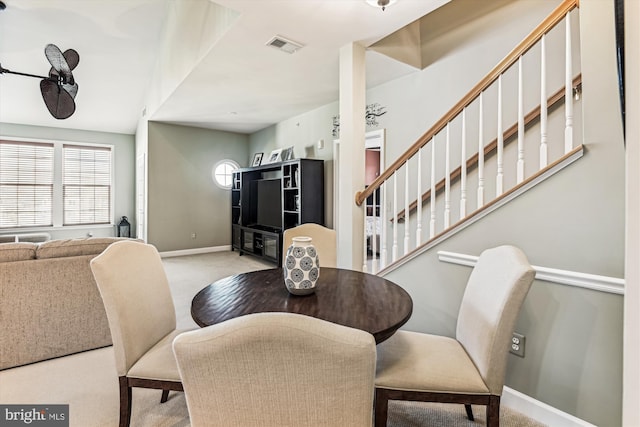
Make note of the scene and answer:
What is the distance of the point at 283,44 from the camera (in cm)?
283

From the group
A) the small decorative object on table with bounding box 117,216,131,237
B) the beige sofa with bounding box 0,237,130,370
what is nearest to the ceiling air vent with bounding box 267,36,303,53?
the beige sofa with bounding box 0,237,130,370

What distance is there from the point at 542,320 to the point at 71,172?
8.48 metres

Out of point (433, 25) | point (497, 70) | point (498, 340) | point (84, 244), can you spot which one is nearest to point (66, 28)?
point (84, 244)

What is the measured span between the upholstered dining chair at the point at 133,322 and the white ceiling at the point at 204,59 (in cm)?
191

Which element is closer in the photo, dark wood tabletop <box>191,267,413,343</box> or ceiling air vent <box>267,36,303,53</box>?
dark wood tabletop <box>191,267,413,343</box>

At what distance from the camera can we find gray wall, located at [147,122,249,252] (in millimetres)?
6137

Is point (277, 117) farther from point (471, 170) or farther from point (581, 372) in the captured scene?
point (581, 372)

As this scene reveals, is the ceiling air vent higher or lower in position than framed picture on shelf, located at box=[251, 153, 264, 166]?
higher

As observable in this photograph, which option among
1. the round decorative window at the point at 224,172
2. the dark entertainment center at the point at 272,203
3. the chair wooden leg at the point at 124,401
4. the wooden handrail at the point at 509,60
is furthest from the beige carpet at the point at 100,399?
the round decorative window at the point at 224,172

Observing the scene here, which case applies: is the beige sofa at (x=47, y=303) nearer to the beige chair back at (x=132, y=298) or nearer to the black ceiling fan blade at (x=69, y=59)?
the beige chair back at (x=132, y=298)

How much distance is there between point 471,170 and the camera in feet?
9.35

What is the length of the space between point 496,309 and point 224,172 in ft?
21.8

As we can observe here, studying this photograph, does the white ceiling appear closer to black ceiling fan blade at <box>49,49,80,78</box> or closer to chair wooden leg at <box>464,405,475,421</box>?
black ceiling fan blade at <box>49,49,80,78</box>

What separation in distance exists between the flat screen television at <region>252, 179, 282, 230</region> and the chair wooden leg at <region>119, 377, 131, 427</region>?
4093mm
